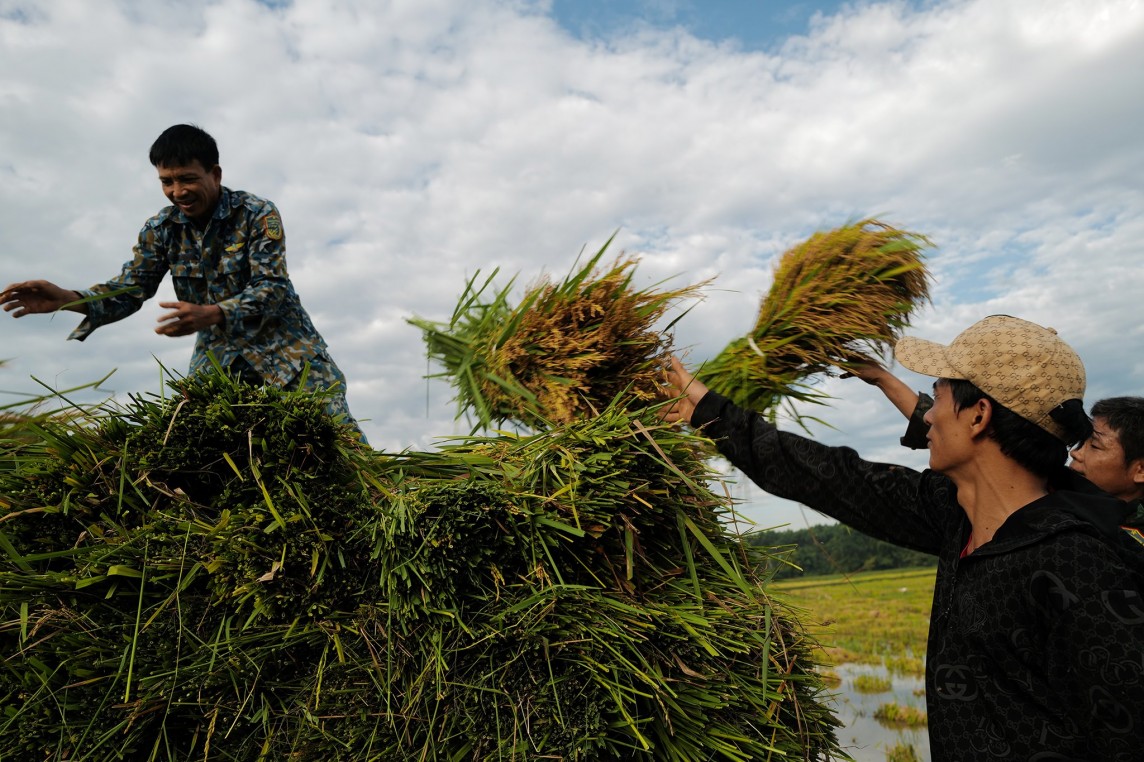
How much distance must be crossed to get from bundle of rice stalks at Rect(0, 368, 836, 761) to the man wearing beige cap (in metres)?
0.38

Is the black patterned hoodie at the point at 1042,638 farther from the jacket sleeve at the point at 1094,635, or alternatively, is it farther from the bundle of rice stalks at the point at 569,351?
the bundle of rice stalks at the point at 569,351

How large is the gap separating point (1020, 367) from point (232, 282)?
9.08 ft

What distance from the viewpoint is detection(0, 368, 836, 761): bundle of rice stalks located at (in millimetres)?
1442

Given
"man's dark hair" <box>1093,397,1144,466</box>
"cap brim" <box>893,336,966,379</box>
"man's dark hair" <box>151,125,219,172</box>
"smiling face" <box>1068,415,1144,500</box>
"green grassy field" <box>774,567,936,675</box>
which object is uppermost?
"man's dark hair" <box>151,125,219,172</box>

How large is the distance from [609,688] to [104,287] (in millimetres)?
2742

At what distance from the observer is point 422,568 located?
145 centimetres

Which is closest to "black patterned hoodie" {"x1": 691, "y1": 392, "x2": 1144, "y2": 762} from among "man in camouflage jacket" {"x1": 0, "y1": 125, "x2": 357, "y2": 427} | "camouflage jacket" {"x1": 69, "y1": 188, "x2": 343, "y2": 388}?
"man in camouflage jacket" {"x1": 0, "y1": 125, "x2": 357, "y2": 427}

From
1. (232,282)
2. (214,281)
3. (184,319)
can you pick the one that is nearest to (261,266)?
(232,282)

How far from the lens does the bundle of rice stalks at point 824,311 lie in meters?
2.33

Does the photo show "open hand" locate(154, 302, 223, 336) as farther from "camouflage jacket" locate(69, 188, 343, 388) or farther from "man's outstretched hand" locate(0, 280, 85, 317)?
"man's outstretched hand" locate(0, 280, 85, 317)

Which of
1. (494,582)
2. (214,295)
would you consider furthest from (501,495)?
(214,295)

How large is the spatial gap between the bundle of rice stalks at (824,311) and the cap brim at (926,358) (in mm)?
332

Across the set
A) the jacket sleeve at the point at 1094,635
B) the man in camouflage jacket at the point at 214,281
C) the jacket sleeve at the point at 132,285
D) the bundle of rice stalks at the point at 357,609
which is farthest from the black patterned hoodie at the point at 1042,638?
the jacket sleeve at the point at 132,285

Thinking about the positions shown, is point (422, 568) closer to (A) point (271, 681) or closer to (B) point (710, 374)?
(A) point (271, 681)
